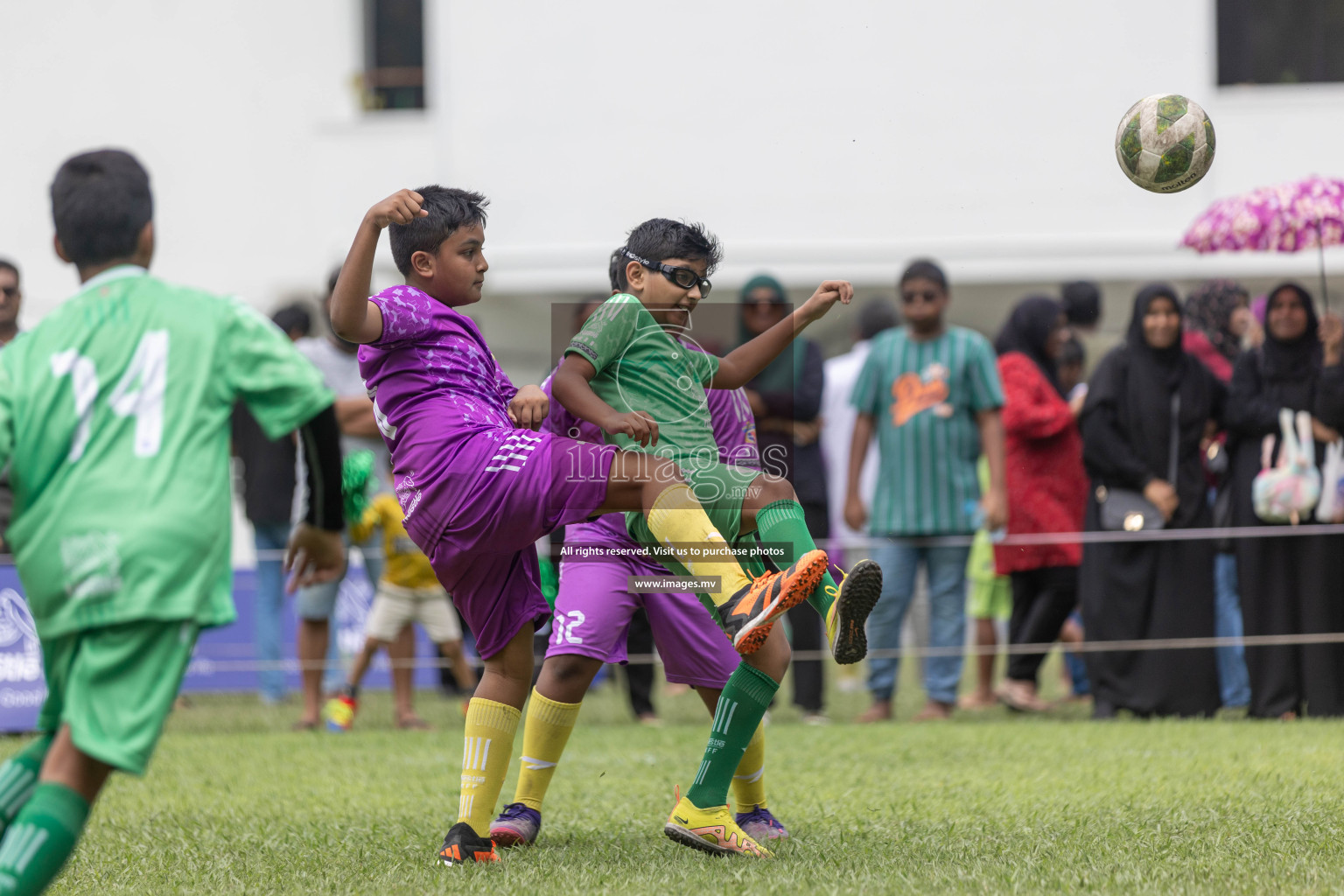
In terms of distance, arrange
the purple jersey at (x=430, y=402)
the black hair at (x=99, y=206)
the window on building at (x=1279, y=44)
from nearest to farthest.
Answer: the black hair at (x=99, y=206)
the purple jersey at (x=430, y=402)
the window on building at (x=1279, y=44)

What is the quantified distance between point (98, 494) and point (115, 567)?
0.15 meters

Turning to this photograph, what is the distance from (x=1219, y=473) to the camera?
8.96 m

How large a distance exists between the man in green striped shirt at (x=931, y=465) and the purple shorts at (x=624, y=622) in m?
3.59

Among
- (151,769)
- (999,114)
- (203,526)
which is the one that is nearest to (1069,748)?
(999,114)

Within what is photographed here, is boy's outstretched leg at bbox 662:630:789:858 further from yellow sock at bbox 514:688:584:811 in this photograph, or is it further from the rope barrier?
the rope barrier

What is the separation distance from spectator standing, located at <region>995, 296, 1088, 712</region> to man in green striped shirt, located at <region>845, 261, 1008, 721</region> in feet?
0.96

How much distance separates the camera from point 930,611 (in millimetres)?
8508

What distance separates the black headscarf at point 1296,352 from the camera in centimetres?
799

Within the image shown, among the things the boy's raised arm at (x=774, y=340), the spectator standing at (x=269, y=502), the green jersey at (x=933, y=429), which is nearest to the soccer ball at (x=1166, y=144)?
the boy's raised arm at (x=774, y=340)

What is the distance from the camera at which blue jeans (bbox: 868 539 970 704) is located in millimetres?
8367

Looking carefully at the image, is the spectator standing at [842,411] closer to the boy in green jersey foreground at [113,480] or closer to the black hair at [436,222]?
the black hair at [436,222]

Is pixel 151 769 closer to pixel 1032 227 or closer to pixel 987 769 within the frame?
pixel 987 769

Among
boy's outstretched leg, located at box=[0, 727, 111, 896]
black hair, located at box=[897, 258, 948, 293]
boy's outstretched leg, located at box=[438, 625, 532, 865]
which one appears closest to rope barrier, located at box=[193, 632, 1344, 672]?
black hair, located at box=[897, 258, 948, 293]

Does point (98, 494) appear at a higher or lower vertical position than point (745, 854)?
higher
